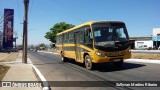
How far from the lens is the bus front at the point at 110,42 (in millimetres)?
16109

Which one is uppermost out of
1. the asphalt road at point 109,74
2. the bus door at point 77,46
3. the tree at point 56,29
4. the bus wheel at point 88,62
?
the tree at point 56,29

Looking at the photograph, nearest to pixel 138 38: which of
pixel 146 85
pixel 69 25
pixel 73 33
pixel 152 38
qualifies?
pixel 152 38

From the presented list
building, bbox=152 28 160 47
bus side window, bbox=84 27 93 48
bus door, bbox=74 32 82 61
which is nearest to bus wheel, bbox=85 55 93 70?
bus side window, bbox=84 27 93 48

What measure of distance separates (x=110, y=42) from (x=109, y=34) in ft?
1.98

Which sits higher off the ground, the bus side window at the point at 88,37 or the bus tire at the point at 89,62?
the bus side window at the point at 88,37

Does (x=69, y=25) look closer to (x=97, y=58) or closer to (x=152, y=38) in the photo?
(x=152, y=38)

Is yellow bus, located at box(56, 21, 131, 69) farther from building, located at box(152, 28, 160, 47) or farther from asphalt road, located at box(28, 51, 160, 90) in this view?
building, located at box(152, 28, 160, 47)

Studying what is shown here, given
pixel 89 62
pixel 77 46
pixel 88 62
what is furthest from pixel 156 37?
pixel 89 62

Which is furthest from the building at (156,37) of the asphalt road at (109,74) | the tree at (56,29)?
the asphalt road at (109,74)

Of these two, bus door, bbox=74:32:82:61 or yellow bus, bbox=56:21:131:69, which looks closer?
yellow bus, bbox=56:21:131:69

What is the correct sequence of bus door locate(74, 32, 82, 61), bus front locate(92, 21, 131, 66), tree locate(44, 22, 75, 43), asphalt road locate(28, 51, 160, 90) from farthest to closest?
1. tree locate(44, 22, 75, 43)
2. bus door locate(74, 32, 82, 61)
3. bus front locate(92, 21, 131, 66)
4. asphalt road locate(28, 51, 160, 90)

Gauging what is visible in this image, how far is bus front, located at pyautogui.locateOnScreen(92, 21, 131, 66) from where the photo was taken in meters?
16.1

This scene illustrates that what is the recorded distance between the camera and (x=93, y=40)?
54.3 feet

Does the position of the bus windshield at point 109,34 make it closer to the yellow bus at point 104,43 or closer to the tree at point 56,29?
the yellow bus at point 104,43
